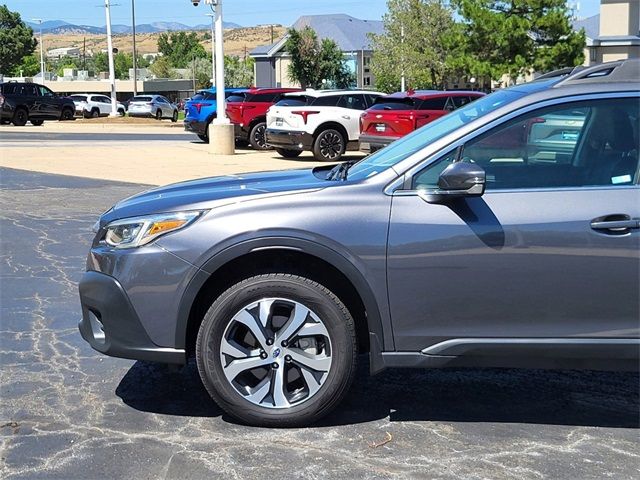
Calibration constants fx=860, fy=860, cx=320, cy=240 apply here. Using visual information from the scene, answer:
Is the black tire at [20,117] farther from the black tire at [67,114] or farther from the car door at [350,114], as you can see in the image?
the car door at [350,114]

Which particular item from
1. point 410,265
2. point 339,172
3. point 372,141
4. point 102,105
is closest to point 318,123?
point 372,141

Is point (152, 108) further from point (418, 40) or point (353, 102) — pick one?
point (353, 102)

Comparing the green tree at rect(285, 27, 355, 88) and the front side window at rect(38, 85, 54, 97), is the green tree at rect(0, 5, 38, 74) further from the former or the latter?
the front side window at rect(38, 85, 54, 97)

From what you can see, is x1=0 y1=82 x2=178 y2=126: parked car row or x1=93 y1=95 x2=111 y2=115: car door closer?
x1=0 y1=82 x2=178 y2=126: parked car row

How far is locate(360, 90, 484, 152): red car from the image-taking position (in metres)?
18.0

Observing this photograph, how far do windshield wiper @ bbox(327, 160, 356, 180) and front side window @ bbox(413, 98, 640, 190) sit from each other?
0.56 m

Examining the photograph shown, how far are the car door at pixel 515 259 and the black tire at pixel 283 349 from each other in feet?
0.96

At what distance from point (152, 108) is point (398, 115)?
1353 inches

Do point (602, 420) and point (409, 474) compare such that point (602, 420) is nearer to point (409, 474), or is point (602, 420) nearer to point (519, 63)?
point (409, 474)

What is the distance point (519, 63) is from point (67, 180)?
22.7 m

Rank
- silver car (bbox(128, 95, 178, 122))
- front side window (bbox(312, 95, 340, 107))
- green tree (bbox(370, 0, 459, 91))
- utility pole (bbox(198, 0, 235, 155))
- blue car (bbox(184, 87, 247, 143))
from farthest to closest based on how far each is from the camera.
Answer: silver car (bbox(128, 95, 178, 122))
green tree (bbox(370, 0, 459, 91))
blue car (bbox(184, 87, 247, 143))
utility pole (bbox(198, 0, 235, 155))
front side window (bbox(312, 95, 340, 107))

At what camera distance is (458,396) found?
197 inches

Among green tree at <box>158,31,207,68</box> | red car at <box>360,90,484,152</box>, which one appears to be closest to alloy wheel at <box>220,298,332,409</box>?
red car at <box>360,90,484,152</box>

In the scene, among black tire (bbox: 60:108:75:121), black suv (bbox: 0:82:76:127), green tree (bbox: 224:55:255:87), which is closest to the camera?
black suv (bbox: 0:82:76:127)
